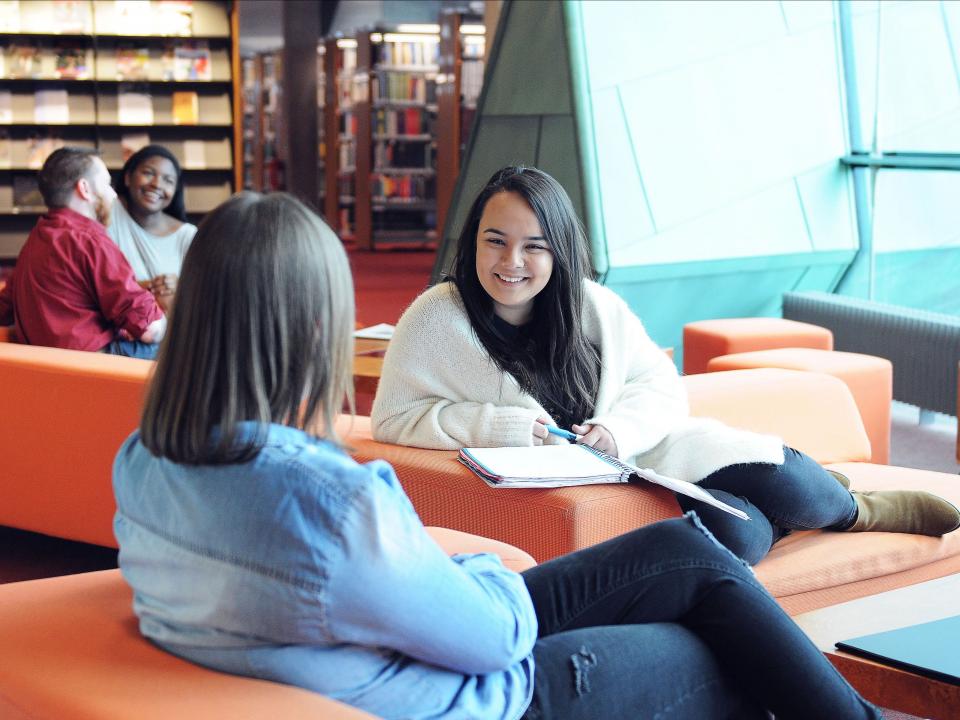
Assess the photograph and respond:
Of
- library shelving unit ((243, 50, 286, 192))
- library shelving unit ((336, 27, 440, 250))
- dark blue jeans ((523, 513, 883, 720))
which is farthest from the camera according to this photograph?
library shelving unit ((243, 50, 286, 192))

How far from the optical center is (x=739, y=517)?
2.32 meters

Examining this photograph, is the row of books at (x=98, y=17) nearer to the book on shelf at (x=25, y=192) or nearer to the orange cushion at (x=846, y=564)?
the book on shelf at (x=25, y=192)

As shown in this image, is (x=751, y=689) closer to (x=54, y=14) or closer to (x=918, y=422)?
(x=918, y=422)

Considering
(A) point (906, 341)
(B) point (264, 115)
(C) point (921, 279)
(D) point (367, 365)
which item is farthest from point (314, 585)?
(B) point (264, 115)

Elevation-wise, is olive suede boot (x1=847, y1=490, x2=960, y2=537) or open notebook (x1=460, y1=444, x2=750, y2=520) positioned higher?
open notebook (x1=460, y1=444, x2=750, y2=520)

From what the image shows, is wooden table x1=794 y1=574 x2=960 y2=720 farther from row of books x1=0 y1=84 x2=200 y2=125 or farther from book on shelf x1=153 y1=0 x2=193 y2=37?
book on shelf x1=153 y1=0 x2=193 y2=37

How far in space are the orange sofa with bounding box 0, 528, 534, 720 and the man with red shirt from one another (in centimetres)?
217

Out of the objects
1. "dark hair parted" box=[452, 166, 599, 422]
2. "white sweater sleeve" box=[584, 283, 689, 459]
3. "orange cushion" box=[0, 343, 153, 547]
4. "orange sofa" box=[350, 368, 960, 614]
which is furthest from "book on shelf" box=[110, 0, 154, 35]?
"white sweater sleeve" box=[584, 283, 689, 459]

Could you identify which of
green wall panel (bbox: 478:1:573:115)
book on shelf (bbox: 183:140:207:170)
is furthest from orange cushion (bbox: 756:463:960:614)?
book on shelf (bbox: 183:140:207:170)

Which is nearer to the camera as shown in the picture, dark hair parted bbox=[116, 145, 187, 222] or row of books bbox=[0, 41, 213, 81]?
dark hair parted bbox=[116, 145, 187, 222]

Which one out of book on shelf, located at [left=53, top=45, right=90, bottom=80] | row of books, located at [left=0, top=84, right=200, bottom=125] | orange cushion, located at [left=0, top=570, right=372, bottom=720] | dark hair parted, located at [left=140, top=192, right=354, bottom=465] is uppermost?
book on shelf, located at [left=53, top=45, right=90, bottom=80]

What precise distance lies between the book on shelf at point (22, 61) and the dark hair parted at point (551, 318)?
7.53 metres

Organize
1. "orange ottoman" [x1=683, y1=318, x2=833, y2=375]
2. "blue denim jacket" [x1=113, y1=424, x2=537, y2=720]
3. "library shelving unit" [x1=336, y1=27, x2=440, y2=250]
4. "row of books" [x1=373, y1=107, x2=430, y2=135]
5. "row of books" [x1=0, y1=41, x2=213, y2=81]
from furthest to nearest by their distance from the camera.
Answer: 1. "row of books" [x1=373, y1=107, x2=430, y2=135]
2. "library shelving unit" [x1=336, y1=27, x2=440, y2=250]
3. "row of books" [x1=0, y1=41, x2=213, y2=81]
4. "orange ottoman" [x1=683, y1=318, x2=833, y2=375]
5. "blue denim jacket" [x1=113, y1=424, x2=537, y2=720]

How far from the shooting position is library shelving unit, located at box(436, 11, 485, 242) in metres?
13.0
